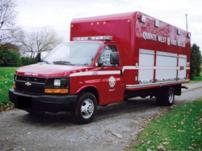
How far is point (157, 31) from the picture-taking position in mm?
12344

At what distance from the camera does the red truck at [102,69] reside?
8445 millimetres

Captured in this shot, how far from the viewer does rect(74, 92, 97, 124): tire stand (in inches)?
344

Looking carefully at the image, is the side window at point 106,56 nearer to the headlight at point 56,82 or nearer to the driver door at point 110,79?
the driver door at point 110,79

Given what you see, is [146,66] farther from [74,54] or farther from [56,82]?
[56,82]

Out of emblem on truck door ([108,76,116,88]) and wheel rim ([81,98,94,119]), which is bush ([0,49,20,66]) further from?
wheel rim ([81,98,94,119])

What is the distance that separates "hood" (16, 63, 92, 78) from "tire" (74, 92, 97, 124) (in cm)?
72

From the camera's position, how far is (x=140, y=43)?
36.1 ft

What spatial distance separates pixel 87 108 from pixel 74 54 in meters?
1.53

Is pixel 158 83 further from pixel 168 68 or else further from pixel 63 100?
pixel 63 100

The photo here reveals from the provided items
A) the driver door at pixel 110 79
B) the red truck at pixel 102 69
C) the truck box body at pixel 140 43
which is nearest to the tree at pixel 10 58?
the truck box body at pixel 140 43

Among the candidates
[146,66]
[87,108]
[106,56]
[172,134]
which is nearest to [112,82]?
[106,56]

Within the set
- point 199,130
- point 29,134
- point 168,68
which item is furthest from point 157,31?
point 29,134

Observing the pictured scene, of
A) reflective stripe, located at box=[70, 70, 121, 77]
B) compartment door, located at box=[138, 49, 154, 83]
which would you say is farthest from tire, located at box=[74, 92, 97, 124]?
compartment door, located at box=[138, 49, 154, 83]

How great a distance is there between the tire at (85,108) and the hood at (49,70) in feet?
2.35
